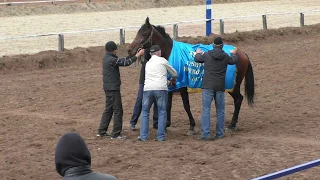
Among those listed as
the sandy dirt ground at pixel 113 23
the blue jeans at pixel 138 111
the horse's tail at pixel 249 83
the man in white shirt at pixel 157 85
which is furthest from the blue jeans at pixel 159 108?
the sandy dirt ground at pixel 113 23

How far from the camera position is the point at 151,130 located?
41.0 feet

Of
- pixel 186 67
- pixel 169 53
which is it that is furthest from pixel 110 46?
pixel 186 67

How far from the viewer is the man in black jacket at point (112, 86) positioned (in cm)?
1134

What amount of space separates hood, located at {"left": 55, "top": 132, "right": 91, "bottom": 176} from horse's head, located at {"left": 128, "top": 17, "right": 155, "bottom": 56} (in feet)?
23.5

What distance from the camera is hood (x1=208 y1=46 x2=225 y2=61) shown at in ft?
37.2

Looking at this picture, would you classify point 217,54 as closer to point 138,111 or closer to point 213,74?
point 213,74

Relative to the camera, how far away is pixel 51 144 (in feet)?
36.9

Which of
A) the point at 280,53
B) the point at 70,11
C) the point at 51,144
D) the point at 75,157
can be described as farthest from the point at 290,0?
the point at 75,157

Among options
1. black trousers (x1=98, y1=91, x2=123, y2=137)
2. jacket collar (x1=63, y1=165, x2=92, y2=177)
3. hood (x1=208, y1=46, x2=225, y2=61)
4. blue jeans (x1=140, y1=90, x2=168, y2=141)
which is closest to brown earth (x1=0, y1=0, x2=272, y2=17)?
black trousers (x1=98, y1=91, x2=123, y2=137)

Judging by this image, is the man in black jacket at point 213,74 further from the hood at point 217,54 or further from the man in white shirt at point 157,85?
the man in white shirt at point 157,85

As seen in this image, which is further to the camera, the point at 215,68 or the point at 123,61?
the point at 215,68

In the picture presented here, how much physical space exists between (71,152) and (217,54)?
708cm

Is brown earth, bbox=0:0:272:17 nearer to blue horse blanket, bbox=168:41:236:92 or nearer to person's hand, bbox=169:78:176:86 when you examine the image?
blue horse blanket, bbox=168:41:236:92

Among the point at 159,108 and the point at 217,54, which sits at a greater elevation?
the point at 217,54
